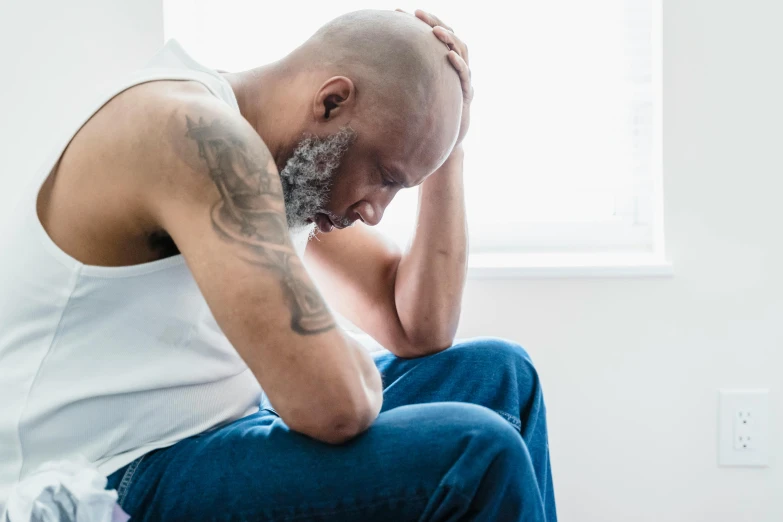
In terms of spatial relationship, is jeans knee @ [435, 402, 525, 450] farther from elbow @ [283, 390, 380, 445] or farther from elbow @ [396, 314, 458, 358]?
elbow @ [396, 314, 458, 358]

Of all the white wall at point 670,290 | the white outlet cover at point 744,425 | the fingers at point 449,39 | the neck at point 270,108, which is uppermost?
the fingers at point 449,39

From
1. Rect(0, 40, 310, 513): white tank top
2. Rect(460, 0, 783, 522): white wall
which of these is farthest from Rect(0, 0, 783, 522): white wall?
Rect(0, 40, 310, 513): white tank top

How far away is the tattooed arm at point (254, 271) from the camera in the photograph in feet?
2.51

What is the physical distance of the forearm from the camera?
1309 mm

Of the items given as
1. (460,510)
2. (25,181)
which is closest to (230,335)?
(460,510)

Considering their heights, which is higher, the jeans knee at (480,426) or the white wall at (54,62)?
the white wall at (54,62)

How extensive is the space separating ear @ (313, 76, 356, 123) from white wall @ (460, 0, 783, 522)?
668mm

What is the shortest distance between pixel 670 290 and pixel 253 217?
3.48ft

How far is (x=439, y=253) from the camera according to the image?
52.4 inches

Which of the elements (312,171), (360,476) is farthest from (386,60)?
(360,476)

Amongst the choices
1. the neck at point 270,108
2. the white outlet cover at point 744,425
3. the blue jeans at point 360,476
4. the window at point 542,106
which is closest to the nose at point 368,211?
the neck at point 270,108

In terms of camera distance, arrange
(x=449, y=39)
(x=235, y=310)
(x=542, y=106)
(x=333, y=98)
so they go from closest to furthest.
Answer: (x=235, y=310), (x=333, y=98), (x=449, y=39), (x=542, y=106)

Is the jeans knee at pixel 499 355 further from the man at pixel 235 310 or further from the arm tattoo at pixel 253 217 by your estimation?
the arm tattoo at pixel 253 217

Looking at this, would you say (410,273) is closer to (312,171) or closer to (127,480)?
(312,171)
